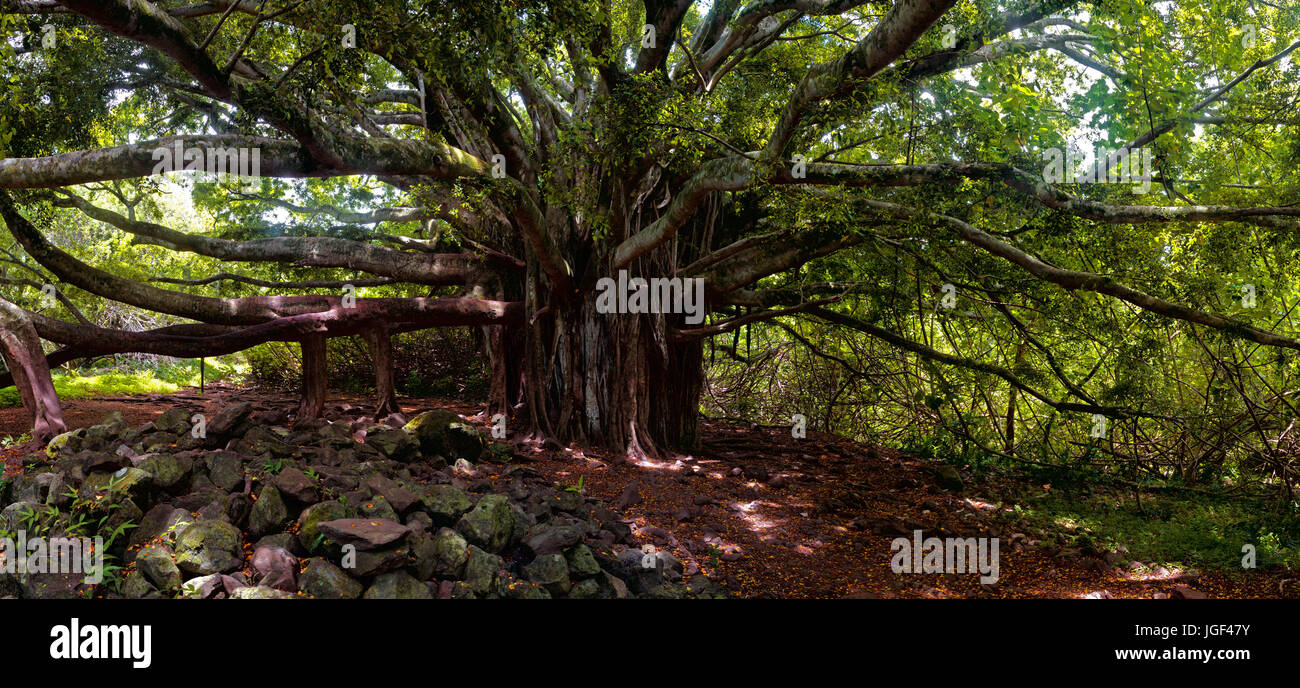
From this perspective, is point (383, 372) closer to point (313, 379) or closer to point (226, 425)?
point (313, 379)

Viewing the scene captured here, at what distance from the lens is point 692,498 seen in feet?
21.2

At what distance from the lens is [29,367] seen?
582cm

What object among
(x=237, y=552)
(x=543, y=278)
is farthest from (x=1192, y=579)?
(x=543, y=278)

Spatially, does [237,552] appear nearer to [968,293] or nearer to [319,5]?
[319,5]

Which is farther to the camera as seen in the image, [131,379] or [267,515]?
[131,379]

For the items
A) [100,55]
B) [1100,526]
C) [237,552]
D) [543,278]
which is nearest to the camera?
[237,552]

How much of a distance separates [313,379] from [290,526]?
361 cm

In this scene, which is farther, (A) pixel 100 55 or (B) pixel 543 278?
(B) pixel 543 278

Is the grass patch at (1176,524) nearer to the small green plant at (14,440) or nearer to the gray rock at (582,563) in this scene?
the gray rock at (582,563)

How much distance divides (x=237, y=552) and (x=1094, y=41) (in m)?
8.19
